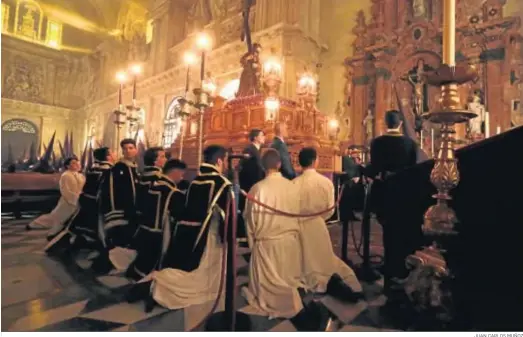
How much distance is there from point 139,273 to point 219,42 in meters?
11.9

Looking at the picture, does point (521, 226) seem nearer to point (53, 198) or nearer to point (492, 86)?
point (492, 86)

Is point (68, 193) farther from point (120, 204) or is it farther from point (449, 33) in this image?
point (449, 33)

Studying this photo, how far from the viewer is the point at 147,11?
13164 mm

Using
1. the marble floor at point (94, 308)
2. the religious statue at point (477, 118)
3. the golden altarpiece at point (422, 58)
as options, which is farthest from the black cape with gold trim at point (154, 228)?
the religious statue at point (477, 118)

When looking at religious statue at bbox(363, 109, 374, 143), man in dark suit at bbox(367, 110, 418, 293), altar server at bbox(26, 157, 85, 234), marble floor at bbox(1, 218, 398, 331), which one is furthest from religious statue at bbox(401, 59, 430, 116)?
altar server at bbox(26, 157, 85, 234)

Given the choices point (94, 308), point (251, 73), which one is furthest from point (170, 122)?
point (94, 308)

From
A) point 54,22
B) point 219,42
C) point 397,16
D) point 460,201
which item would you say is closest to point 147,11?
point 219,42

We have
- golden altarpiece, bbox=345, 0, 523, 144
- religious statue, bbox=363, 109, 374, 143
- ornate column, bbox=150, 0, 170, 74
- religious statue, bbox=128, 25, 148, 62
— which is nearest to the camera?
golden altarpiece, bbox=345, 0, 523, 144

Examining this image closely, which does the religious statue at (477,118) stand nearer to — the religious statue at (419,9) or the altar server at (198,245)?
the religious statue at (419,9)

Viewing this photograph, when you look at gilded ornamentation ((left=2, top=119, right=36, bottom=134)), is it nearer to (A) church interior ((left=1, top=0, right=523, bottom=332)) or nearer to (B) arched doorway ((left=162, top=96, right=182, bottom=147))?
(A) church interior ((left=1, top=0, right=523, bottom=332))

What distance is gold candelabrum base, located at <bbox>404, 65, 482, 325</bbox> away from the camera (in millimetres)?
1532

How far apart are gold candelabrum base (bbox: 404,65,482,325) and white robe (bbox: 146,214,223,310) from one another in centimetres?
165

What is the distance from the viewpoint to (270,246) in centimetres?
231

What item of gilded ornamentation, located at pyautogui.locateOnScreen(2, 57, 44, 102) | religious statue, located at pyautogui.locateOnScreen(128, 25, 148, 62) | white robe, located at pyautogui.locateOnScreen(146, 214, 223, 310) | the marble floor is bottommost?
the marble floor
